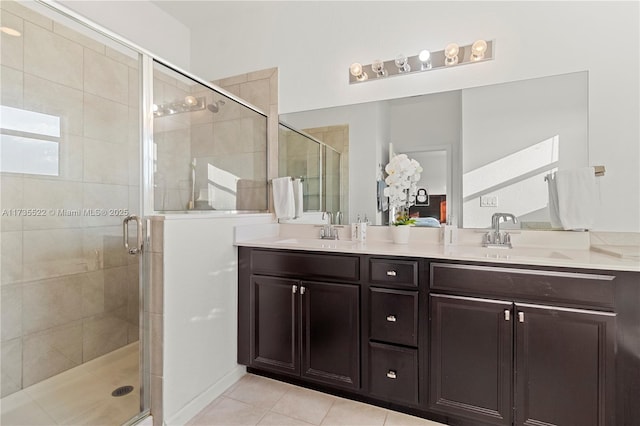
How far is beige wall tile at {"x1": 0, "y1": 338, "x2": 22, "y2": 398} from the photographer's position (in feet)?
5.11

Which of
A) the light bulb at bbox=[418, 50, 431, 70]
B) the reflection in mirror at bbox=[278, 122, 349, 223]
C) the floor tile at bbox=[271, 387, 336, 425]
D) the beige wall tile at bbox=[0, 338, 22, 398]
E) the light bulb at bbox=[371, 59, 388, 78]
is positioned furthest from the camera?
the reflection in mirror at bbox=[278, 122, 349, 223]

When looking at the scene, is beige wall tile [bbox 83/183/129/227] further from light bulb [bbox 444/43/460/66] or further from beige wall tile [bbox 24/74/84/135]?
light bulb [bbox 444/43/460/66]

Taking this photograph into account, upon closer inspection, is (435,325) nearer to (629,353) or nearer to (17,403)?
(629,353)

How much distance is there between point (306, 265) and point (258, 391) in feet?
2.79

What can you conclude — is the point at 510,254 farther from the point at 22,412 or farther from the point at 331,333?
the point at 22,412

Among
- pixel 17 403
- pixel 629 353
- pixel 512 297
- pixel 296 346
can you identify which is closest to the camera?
pixel 629 353

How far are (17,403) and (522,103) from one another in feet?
10.6

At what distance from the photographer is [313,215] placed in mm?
2445

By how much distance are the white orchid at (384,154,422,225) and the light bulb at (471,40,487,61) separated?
75cm

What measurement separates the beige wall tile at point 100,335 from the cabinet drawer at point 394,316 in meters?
1.52

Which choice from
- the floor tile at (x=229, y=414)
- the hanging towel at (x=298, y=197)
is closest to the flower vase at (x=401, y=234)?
the hanging towel at (x=298, y=197)

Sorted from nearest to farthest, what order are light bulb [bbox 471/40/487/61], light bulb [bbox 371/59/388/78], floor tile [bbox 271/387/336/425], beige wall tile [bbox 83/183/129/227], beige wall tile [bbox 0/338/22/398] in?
beige wall tile [bbox 0/338/22/398] → floor tile [bbox 271/387/336/425] → beige wall tile [bbox 83/183/129/227] → light bulb [bbox 471/40/487/61] → light bulb [bbox 371/59/388/78]

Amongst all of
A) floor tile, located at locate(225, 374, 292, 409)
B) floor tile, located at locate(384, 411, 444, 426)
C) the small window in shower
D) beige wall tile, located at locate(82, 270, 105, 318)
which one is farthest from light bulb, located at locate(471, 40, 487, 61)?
beige wall tile, located at locate(82, 270, 105, 318)

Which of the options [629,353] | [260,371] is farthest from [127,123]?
[629,353]
